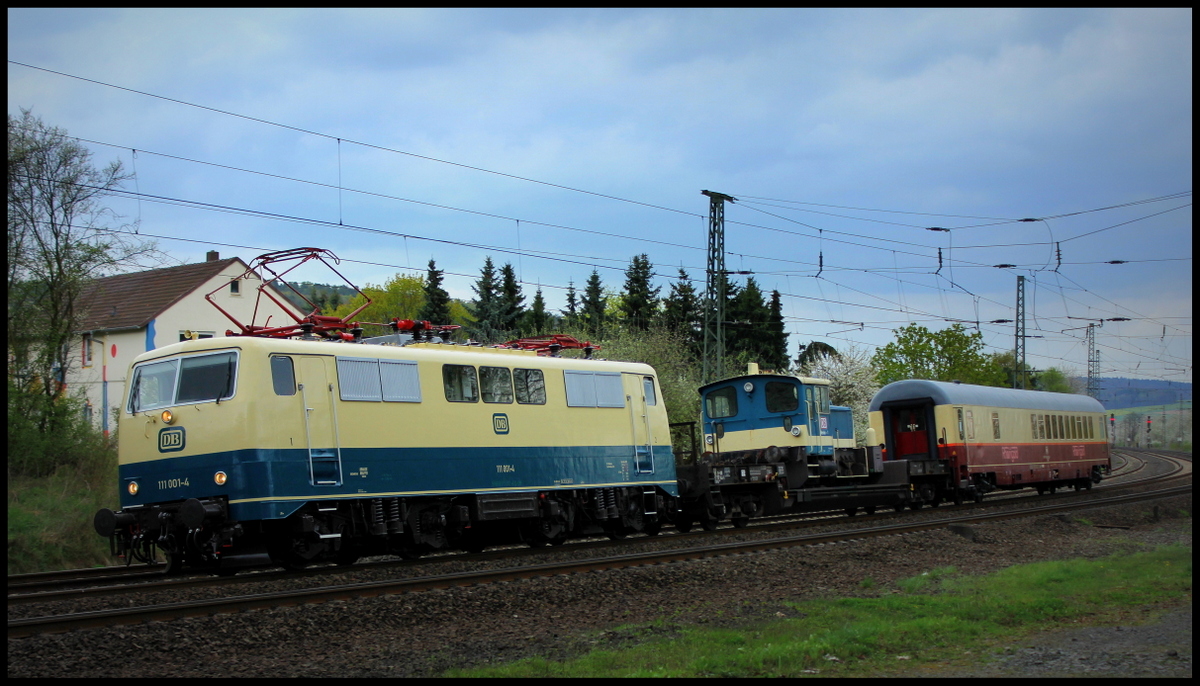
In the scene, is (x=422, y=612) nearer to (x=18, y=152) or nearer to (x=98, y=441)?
(x=98, y=441)

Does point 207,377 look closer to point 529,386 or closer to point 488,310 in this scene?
point 529,386

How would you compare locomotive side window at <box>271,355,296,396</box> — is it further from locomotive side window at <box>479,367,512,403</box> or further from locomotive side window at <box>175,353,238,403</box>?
locomotive side window at <box>479,367,512,403</box>

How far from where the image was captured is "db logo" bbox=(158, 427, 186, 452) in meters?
13.4

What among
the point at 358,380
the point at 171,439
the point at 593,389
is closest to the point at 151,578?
the point at 171,439

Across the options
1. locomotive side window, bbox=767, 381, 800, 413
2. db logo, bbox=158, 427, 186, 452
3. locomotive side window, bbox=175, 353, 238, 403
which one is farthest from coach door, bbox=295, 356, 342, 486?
locomotive side window, bbox=767, 381, 800, 413

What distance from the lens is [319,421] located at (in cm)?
1381

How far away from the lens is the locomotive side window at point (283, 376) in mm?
13422

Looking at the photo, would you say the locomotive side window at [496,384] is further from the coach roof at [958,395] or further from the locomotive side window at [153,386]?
the coach roof at [958,395]

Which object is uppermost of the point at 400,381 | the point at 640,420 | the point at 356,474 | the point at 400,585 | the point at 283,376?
the point at 283,376

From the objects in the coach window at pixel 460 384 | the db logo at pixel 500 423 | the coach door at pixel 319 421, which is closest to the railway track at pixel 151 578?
the coach door at pixel 319 421

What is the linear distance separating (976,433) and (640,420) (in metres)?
14.6

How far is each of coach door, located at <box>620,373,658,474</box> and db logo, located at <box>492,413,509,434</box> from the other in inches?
135

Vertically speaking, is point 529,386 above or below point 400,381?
below

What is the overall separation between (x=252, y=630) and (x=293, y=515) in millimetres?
4235
